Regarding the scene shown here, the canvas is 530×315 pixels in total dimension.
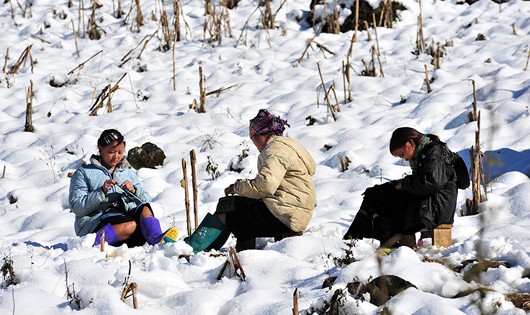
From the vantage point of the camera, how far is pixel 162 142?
7.45 meters

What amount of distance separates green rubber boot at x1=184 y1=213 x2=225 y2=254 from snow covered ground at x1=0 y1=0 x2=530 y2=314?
0.29 metres

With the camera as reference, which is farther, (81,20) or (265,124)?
(81,20)

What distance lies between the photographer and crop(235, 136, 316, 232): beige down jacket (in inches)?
165

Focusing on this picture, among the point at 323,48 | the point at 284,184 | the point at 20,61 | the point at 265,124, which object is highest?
the point at 265,124

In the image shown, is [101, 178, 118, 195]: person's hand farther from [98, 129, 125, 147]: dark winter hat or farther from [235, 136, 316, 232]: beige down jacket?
[235, 136, 316, 232]: beige down jacket

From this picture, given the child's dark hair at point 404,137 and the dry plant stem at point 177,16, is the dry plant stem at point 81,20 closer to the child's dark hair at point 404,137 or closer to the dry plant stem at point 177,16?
the dry plant stem at point 177,16

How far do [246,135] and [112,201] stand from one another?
2700mm

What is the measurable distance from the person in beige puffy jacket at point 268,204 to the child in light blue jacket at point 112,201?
1.52ft

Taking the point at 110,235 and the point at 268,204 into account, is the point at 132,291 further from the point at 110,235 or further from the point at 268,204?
the point at 110,235

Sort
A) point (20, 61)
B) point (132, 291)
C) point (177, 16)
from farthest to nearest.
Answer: point (177, 16), point (20, 61), point (132, 291)

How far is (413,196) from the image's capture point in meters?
4.29

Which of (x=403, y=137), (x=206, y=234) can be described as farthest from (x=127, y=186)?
(x=403, y=137)

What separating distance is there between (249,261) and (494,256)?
1160 mm

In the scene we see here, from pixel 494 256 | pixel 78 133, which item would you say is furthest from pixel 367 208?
pixel 78 133
